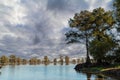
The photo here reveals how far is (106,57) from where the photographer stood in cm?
7906

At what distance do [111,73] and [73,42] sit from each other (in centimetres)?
4167

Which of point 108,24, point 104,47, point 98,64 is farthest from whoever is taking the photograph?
point 108,24

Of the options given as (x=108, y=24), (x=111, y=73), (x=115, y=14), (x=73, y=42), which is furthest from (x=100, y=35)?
(x=111, y=73)

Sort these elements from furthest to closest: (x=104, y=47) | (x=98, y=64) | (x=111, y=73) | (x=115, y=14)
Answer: (x=98, y=64) < (x=104, y=47) < (x=115, y=14) < (x=111, y=73)

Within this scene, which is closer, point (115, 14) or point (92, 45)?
point (115, 14)

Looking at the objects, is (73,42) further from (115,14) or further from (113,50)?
(115,14)

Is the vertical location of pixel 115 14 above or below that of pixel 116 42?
above

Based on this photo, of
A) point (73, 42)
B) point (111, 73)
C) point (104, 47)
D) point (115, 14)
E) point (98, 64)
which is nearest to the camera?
point (111, 73)

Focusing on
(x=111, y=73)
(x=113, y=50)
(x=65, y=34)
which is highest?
(x=65, y=34)

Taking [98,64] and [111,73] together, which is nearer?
[111,73]

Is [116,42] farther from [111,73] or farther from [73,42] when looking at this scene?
[111,73]

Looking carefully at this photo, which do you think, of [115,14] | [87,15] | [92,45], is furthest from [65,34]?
A: [115,14]

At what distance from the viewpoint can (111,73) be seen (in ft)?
178

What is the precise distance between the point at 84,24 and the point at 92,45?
13.5 metres
